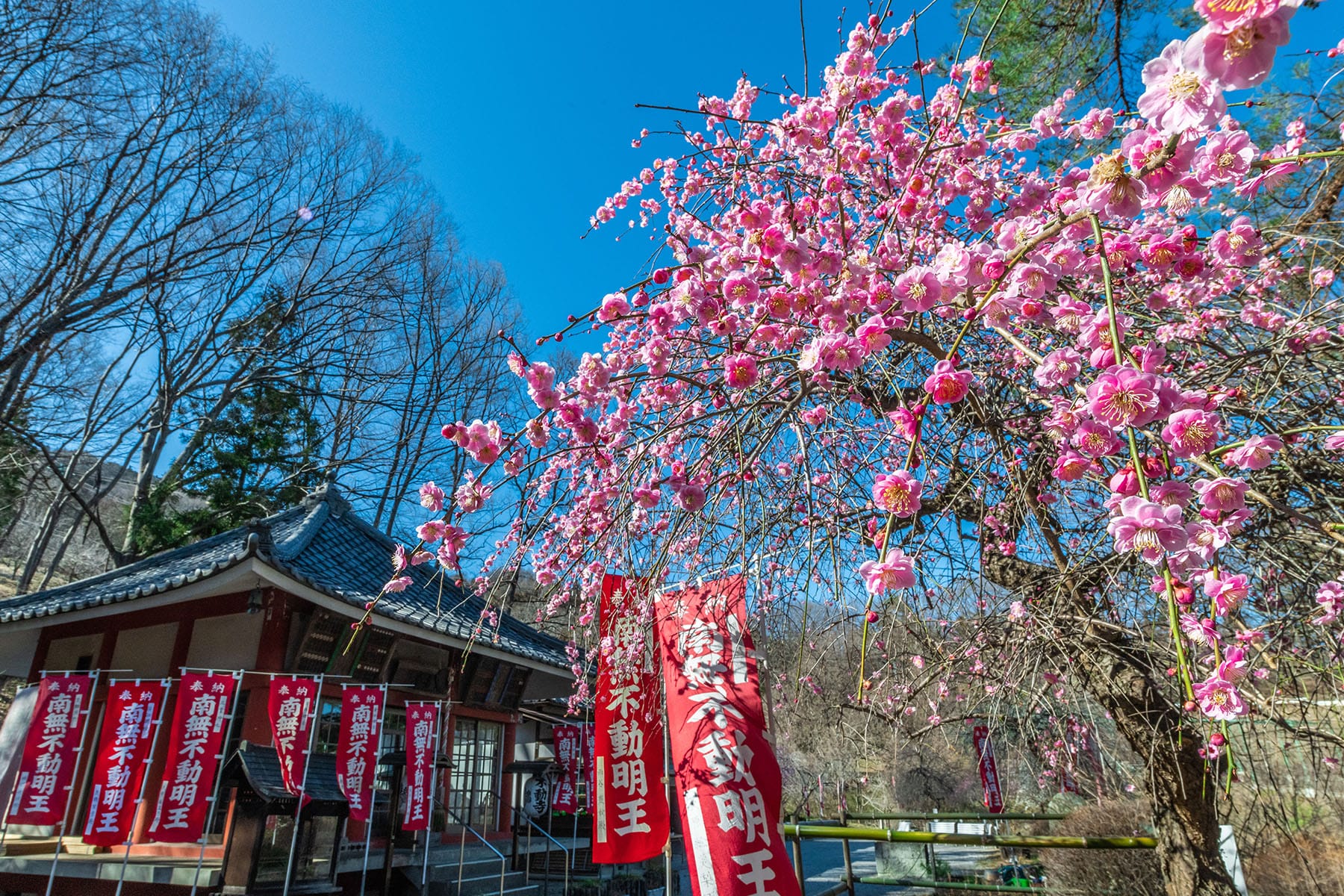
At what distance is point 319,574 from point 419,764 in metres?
2.31

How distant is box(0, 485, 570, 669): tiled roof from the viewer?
646 cm

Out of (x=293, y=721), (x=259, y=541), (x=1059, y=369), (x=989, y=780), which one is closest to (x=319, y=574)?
(x=259, y=541)

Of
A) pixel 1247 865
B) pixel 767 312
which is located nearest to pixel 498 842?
pixel 1247 865

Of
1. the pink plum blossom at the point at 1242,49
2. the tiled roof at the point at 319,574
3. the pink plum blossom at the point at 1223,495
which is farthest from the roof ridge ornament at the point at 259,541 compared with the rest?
the pink plum blossom at the point at 1242,49

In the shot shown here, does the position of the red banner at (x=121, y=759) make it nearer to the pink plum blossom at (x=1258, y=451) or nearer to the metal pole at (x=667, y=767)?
the metal pole at (x=667, y=767)

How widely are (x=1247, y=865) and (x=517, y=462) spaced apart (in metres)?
6.77

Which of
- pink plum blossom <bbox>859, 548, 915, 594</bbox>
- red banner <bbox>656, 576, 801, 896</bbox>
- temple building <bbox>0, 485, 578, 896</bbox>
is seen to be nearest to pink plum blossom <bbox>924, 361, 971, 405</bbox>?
pink plum blossom <bbox>859, 548, 915, 594</bbox>

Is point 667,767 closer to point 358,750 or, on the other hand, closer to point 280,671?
point 358,750

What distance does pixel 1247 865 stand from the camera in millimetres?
5559

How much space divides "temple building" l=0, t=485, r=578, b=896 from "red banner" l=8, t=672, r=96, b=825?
551 mm

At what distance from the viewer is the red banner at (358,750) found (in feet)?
Answer: 20.7

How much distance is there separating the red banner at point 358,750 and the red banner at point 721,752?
13.0 ft

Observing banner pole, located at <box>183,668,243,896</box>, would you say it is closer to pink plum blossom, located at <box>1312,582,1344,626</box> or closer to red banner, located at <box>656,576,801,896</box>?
red banner, located at <box>656,576,801,896</box>

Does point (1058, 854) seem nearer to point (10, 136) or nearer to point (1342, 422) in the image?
point (1342, 422)
